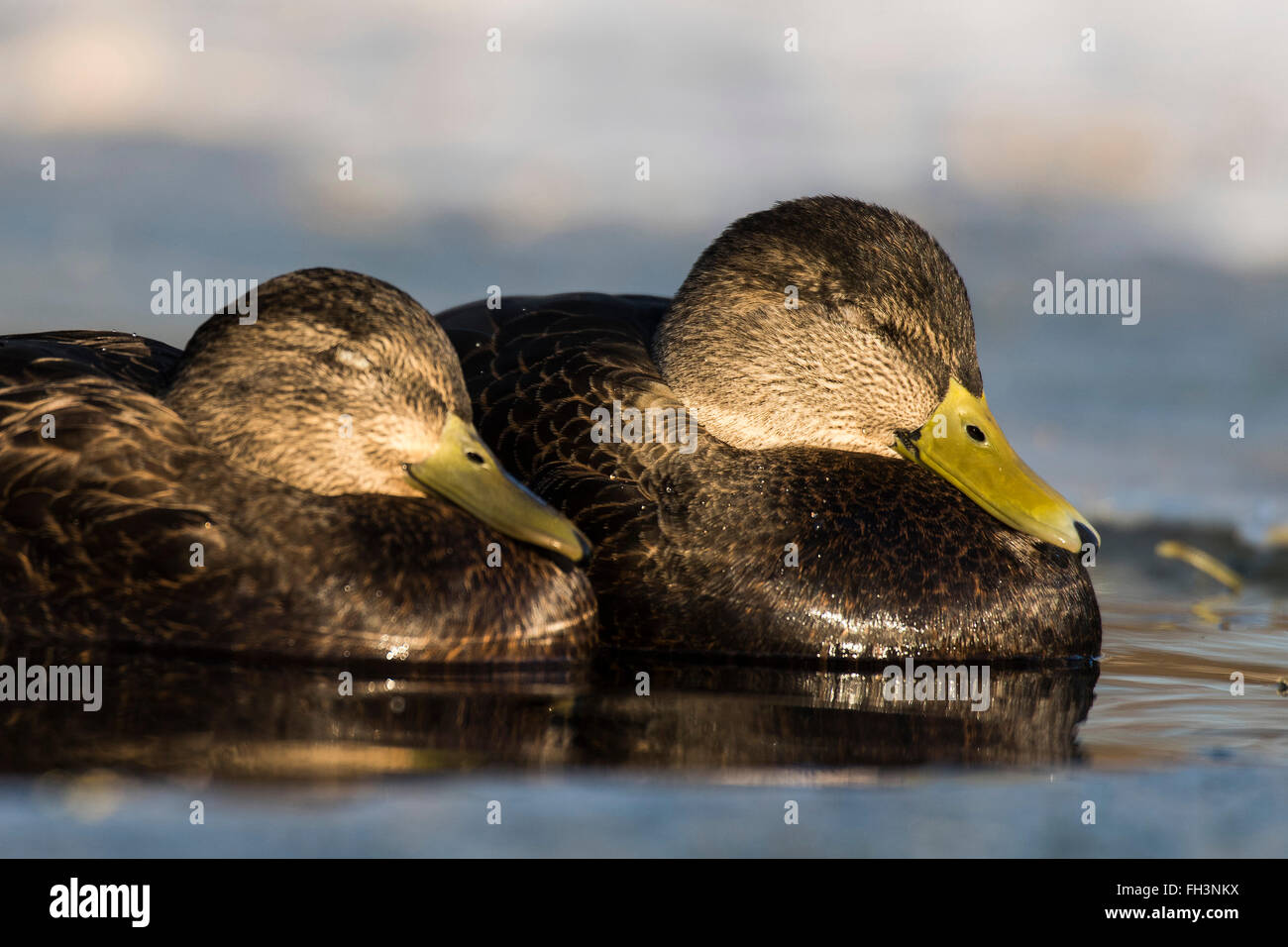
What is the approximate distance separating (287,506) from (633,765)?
6.48ft

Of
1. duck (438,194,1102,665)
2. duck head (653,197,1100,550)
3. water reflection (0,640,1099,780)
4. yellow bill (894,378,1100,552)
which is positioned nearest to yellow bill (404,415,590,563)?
water reflection (0,640,1099,780)

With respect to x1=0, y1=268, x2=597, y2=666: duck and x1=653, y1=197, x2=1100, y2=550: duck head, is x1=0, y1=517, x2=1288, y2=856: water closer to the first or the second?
x1=0, y1=268, x2=597, y2=666: duck

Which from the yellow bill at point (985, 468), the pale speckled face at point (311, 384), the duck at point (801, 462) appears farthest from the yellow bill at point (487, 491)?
the yellow bill at point (985, 468)

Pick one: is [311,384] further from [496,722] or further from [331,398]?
[496,722]

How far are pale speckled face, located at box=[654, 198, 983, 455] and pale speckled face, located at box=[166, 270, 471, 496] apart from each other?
1.53 metres

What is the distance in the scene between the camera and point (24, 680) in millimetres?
5875

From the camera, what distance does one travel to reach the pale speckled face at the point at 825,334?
7539mm

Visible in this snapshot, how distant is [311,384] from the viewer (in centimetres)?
650

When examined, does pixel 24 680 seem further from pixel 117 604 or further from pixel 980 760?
pixel 980 760

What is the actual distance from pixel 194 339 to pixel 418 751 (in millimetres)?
2303

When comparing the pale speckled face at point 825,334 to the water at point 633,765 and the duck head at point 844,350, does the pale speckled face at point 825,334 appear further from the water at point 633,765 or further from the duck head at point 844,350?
the water at point 633,765

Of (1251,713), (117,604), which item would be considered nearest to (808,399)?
(1251,713)

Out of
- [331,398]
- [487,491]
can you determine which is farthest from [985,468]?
[331,398]

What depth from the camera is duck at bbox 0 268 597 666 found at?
622 centimetres
